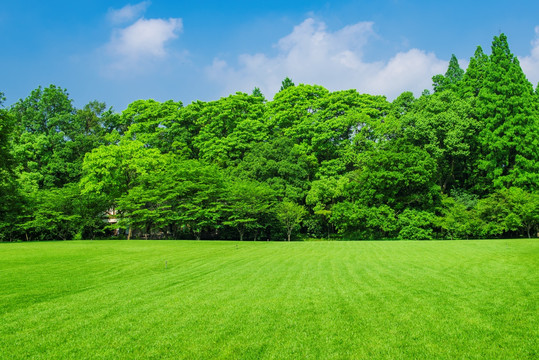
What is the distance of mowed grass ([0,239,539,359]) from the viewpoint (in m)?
4.42

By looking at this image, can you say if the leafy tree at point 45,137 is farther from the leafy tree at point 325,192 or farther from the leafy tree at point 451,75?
the leafy tree at point 451,75

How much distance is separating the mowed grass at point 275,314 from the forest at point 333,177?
1974 cm

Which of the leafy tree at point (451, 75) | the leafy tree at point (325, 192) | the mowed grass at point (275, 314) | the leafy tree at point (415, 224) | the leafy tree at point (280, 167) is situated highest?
the leafy tree at point (451, 75)

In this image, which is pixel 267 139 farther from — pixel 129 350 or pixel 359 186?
pixel 129 350

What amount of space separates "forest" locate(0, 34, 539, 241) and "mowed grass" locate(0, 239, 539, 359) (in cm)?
1974

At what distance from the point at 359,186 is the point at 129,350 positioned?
30.3 m

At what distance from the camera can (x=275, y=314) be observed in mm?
6008

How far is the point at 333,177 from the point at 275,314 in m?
29.8

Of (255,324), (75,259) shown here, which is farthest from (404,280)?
(75,259)

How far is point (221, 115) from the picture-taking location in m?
43.2

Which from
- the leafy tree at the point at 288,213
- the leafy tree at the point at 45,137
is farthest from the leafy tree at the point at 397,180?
the leafy tree at the point at 45,137

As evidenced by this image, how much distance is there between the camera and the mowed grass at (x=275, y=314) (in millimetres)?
4422

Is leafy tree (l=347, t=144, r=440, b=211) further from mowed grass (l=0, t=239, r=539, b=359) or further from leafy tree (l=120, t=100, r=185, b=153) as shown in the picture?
leafy tree (l=120, t=100, r=185, b=153)

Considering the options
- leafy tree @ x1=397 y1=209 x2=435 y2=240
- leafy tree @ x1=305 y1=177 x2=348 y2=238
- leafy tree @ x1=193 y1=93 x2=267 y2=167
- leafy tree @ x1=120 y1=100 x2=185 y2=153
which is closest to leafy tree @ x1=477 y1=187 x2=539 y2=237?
leafy tree @ x1=397 y1=209 x2=435 y2=240
